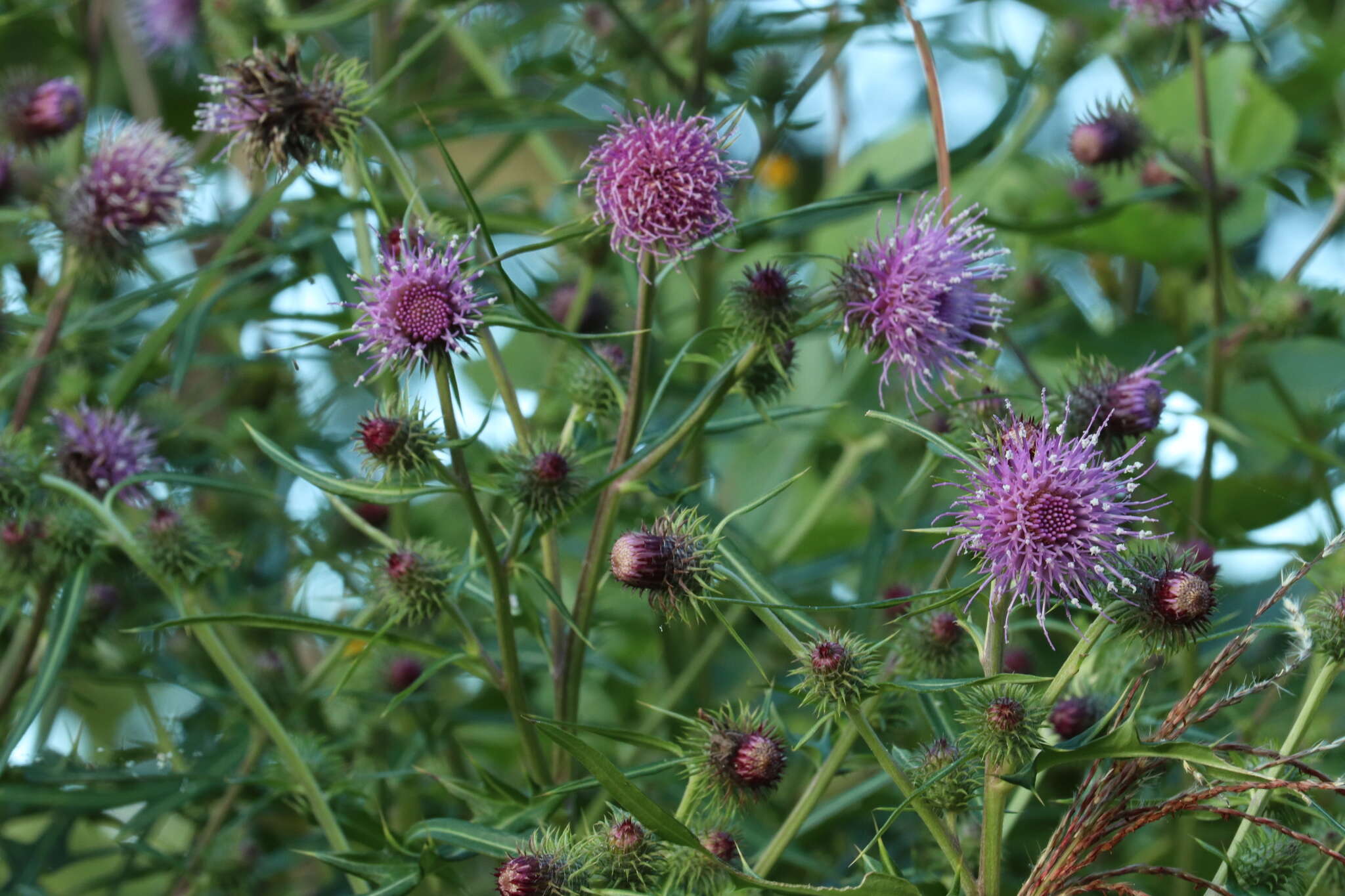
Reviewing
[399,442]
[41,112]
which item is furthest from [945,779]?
[41,112]

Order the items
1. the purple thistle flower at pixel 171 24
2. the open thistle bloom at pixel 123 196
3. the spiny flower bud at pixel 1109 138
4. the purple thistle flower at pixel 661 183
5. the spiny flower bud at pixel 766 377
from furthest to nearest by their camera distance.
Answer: the purple thistle flower at pixel 171 24 < the spiny flower bud at pixel 1109 138 < the open thistle bloom at pixel 123 196 < the spiny flower bud at pixel 766 377 < the purple thistle flower at pixel 661 183

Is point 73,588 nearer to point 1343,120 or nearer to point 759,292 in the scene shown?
point 759,292

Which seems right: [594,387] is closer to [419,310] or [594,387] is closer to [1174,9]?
[419,310]

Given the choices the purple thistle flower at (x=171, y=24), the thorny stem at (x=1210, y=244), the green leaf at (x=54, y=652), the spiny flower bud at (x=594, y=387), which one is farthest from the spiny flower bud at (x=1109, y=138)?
the purple thistle flower at (x=171, y=24)

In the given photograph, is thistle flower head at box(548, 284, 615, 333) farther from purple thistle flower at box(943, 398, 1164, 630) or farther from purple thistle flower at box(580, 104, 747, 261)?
purple thistle flower at box(943, 398, 1164, 630)

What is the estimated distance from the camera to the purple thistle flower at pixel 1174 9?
4.30 feet

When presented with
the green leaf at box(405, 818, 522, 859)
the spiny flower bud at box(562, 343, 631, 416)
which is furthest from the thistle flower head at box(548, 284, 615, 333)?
the green leaf at box(405, 818, 522, 859)

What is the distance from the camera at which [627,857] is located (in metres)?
0.77

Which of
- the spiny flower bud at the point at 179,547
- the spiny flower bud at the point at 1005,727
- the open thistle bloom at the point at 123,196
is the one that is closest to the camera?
the spiny flower bud at the point at 1005,727

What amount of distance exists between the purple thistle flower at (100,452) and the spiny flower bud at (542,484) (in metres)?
0.47

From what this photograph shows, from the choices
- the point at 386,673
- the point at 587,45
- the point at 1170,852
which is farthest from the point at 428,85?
the point at 1170,852

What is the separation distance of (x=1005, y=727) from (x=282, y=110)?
0.66 metres

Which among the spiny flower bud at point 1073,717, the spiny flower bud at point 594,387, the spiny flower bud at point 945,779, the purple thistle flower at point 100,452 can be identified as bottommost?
the spiny flower bud at point 945,779

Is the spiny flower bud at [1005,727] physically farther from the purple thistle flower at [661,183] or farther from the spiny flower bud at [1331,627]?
the purple thistle flower at [661,183]
